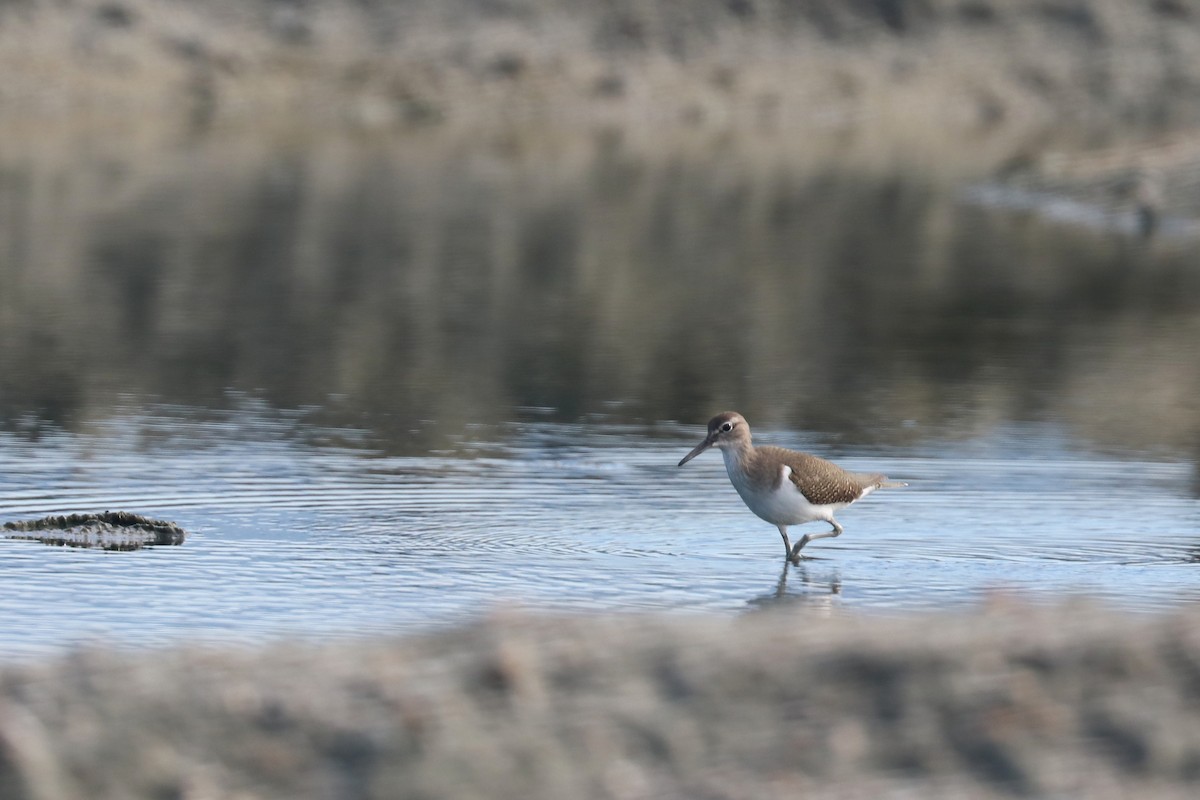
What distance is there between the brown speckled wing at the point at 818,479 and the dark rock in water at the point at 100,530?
293 cm

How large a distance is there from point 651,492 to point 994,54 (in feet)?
129

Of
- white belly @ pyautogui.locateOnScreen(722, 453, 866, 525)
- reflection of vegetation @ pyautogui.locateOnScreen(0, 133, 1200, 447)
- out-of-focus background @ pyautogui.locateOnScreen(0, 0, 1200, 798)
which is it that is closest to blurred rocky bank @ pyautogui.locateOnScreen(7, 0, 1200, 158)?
out-of-focus background @ pyautogui.locateOnScreen(0, 0, 1200, 798)

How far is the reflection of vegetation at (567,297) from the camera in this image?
54.5ft

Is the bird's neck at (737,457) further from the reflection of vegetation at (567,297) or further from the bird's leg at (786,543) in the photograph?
the reflection of vegetation at (567,297)

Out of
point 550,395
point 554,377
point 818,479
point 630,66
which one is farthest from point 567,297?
point 630,66

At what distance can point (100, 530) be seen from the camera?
11.3m

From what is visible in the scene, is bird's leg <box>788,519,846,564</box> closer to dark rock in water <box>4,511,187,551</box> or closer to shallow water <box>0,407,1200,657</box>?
shallow water <box>0,407,1200,657</box>

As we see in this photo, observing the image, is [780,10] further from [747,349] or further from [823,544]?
[823,544]

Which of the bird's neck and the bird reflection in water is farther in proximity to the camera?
the bird's neck

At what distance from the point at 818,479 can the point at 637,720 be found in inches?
198

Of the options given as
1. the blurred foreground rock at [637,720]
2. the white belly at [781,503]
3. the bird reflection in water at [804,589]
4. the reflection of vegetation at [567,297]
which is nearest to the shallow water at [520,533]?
the bird reflection in water at [804,589]

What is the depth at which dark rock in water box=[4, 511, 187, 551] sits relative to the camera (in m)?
11.2

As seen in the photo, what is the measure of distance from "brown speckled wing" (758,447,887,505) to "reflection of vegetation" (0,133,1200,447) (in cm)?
359

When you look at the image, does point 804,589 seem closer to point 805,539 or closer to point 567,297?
point 805,539
